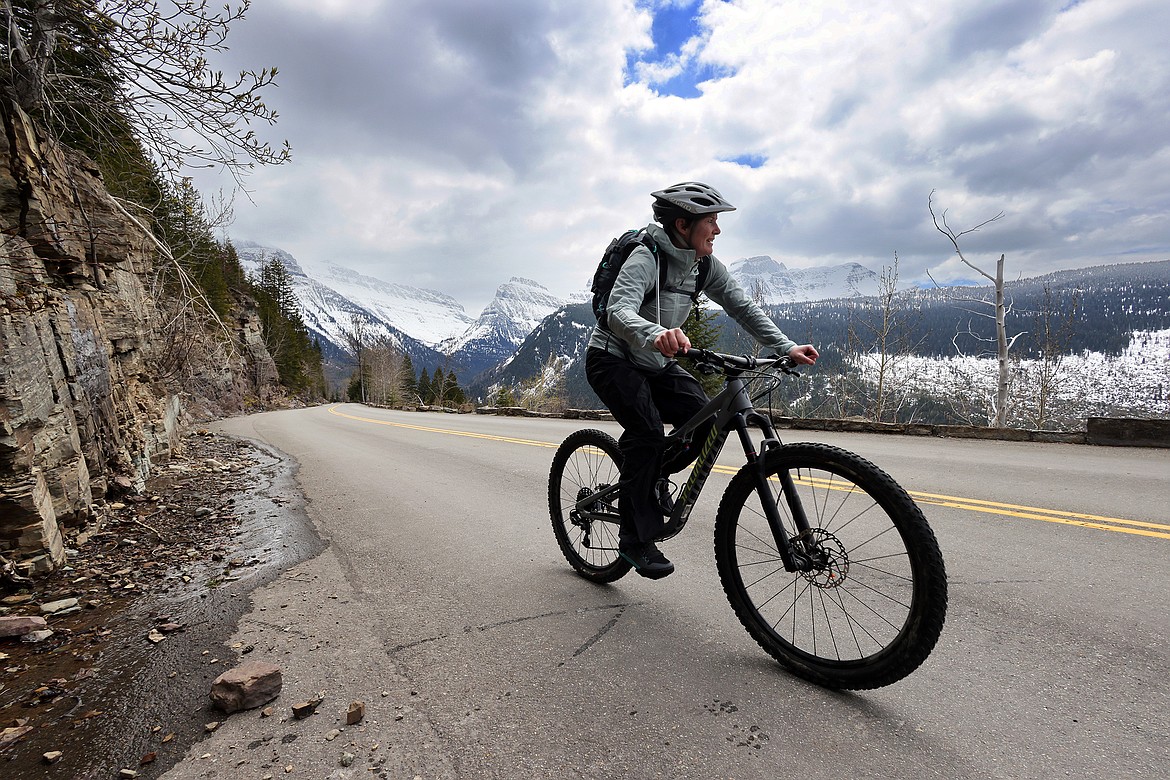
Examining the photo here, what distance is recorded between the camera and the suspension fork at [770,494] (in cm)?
222

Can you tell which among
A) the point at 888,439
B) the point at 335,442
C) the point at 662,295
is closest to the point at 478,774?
the point at 662,295

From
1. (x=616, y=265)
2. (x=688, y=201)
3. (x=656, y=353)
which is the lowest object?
(x=656, y=353)

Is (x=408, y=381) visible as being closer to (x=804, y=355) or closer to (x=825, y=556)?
(x=804, y=355)

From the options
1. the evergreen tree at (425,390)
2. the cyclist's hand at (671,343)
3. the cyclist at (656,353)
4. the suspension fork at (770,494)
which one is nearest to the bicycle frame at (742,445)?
the suspension fork at (770,494)

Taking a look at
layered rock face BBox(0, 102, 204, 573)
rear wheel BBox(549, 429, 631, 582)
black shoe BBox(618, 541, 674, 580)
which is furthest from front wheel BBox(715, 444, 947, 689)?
layered rock face BBox(0, 102, 204, 573)

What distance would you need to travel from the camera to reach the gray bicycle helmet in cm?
254

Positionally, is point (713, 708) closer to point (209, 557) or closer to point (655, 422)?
point (655, 422)

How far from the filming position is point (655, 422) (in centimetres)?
273

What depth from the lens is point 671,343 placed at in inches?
84.4

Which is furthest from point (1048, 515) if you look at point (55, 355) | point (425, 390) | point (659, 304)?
point (425, 390)

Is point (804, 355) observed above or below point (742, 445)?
above

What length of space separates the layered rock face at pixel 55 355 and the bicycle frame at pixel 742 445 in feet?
13.5

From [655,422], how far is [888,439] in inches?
334

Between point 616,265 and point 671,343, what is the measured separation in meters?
0.77
